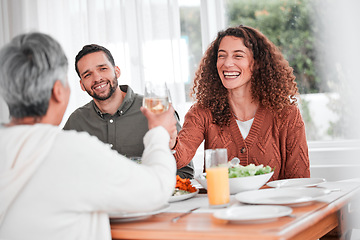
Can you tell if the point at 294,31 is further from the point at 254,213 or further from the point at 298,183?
the point at 254,213

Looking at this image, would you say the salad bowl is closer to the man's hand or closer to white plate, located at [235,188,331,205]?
white plate, located at [235,188,331,205]

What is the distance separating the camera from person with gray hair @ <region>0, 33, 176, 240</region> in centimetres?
118

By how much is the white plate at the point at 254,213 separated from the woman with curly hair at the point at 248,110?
36.9 inches

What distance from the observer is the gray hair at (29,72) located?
4.07 feet

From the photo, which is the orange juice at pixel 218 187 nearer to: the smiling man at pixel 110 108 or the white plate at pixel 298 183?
the white plate at pixel 298 183

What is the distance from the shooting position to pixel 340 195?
1555mm

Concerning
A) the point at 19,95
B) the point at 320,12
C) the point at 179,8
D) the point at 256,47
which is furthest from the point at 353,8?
the point at 19,95

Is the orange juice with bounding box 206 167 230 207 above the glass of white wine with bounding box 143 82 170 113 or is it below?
below

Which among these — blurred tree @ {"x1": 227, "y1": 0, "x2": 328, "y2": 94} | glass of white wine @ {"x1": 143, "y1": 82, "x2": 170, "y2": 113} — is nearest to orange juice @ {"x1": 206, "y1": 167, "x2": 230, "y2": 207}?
glass of white wine @ {"x1": 143, "y1": 82, "x2": 170, "y2": 113}

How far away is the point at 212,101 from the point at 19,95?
4.62ft

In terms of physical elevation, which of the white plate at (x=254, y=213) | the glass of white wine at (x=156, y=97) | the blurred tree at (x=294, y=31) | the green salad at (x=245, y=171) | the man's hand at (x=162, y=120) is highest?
the blurred tree at (x=294, y=31)

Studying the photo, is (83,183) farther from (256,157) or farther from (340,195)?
(256,157)

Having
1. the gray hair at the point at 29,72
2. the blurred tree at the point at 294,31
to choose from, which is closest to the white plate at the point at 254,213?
the gray hair at the point at 29,72

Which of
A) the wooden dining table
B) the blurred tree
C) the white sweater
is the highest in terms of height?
the blurred tree
